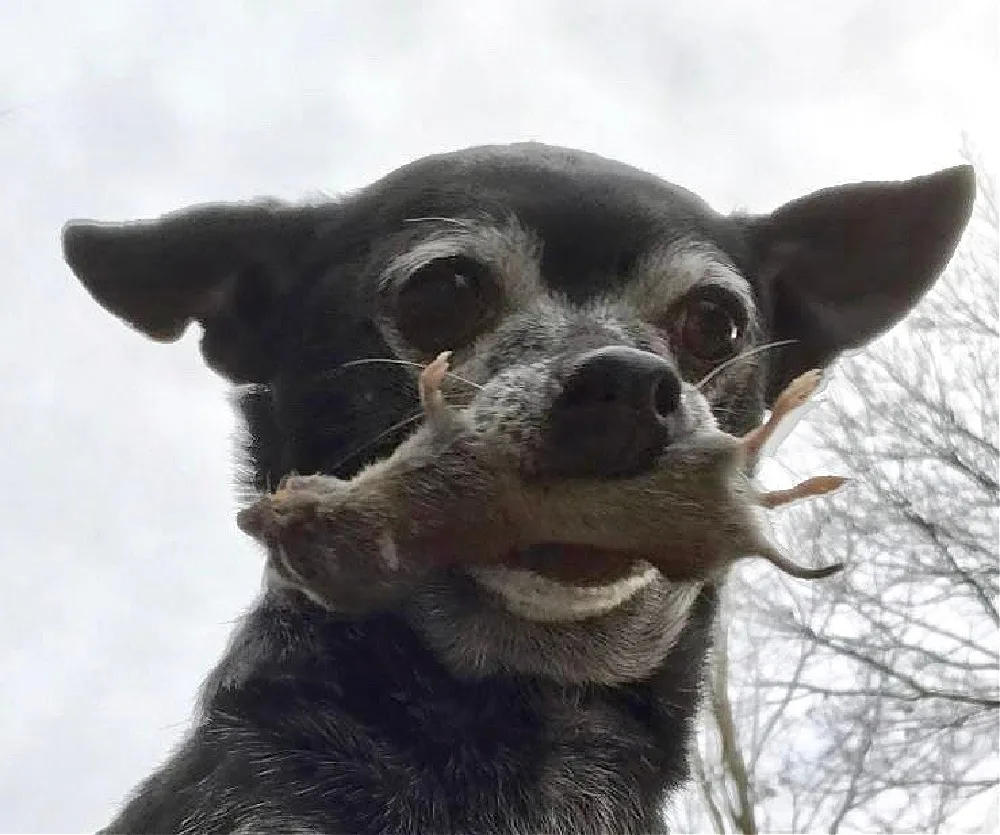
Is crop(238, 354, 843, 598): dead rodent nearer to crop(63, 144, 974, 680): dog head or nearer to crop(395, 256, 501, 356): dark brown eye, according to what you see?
crop(63, 144, 974, 680): dog head

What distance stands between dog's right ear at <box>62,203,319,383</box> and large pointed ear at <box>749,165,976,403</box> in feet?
1.84

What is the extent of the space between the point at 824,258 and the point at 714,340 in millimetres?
271

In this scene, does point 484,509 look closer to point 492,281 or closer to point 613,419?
point 613,419

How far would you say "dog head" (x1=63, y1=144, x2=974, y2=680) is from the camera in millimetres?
1082

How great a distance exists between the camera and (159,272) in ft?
3.89

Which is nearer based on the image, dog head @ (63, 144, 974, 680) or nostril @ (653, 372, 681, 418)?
nostril @ (653, 372, 681, 418)

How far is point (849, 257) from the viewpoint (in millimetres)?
1341

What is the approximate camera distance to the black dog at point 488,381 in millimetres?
917

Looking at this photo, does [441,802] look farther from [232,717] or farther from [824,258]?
[824,258]

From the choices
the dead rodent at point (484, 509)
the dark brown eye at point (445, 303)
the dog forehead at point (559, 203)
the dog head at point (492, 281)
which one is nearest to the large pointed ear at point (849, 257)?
the dog head at point (492, 281)

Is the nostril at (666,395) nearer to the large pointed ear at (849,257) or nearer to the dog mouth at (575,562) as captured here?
the dog mouth at (575,562)

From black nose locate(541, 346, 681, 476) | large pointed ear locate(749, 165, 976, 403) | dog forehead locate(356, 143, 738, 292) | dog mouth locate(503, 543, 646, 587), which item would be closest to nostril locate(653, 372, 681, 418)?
black nose locate(541, 346, 681, 476)

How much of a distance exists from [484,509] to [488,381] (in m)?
0.17

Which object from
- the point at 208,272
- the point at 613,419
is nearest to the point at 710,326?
the point at 613,419
